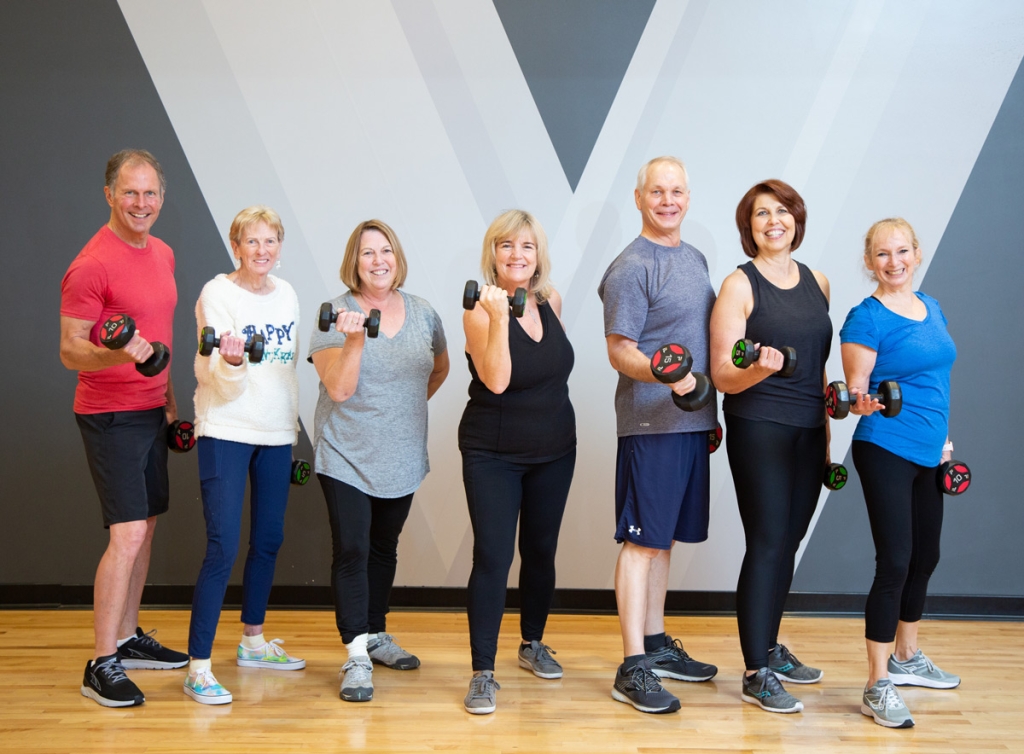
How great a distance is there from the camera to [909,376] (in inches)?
110

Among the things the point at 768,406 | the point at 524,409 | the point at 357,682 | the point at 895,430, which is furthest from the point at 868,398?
the point at 357,682

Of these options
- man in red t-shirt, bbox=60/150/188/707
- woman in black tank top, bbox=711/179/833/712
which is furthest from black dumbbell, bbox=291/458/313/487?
woman in black tank top, bbox=711/179/833/712

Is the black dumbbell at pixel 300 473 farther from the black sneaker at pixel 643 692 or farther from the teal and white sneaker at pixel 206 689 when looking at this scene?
the black sneaker at pixel 643 692

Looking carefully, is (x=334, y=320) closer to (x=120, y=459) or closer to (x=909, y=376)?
(x=120, y=459)

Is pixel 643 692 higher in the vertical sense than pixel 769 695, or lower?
lower

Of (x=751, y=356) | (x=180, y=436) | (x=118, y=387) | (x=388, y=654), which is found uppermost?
(x=751, y=356)

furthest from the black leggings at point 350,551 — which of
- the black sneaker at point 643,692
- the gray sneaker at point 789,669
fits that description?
the gray sneaker at point 789,669

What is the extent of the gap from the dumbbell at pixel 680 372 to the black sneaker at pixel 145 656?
2.04m

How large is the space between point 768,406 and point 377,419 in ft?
4.16

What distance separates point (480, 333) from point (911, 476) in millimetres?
1428

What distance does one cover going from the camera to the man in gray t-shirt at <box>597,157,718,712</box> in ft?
9.25

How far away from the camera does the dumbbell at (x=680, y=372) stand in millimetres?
2500

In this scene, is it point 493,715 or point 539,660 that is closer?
point 493,715

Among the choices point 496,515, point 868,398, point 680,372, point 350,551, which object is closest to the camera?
point 680,372
